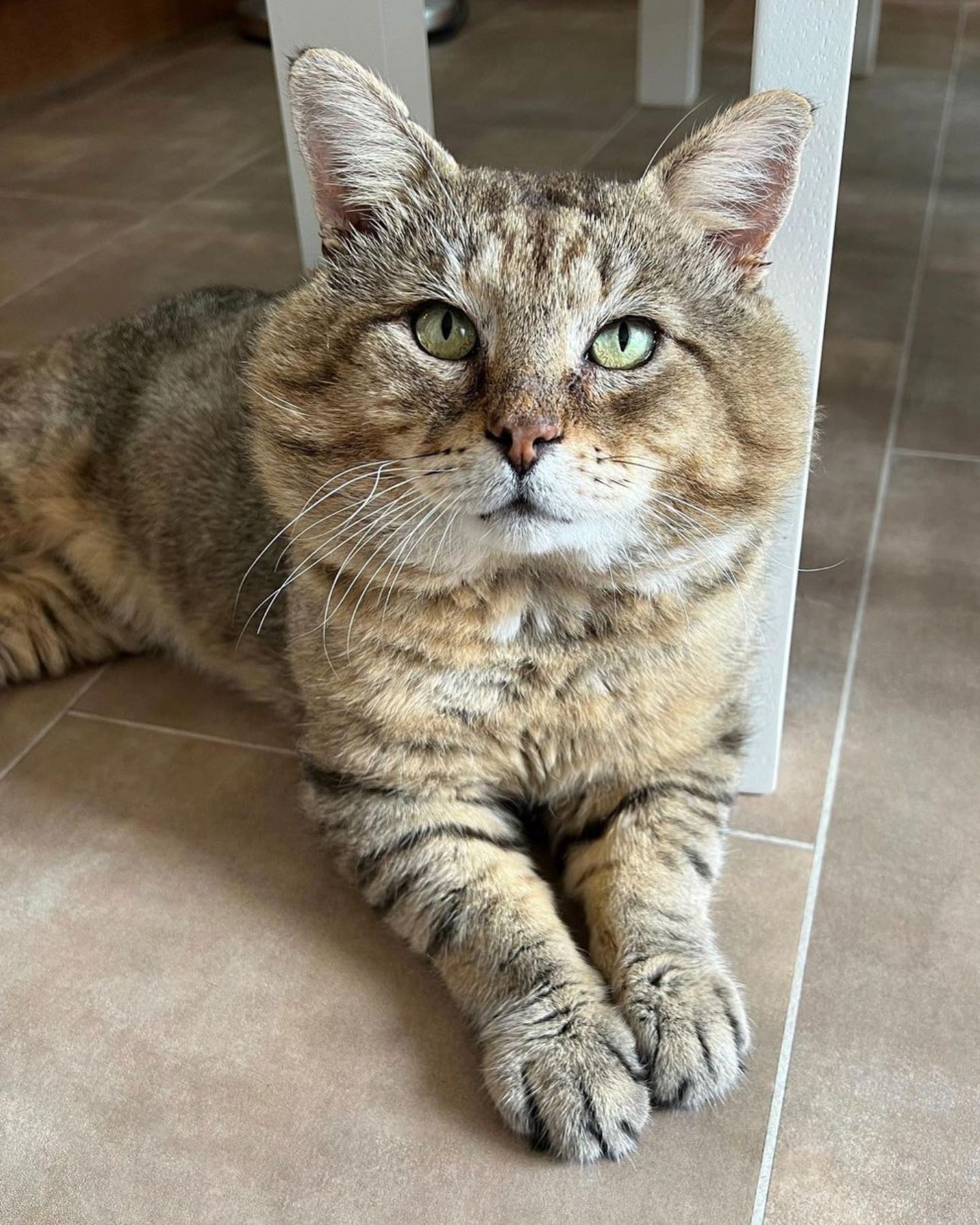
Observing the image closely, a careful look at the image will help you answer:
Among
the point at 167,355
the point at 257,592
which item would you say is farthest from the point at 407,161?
the point at 167,355

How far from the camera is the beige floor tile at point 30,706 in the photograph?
1656mm

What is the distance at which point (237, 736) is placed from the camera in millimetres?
1659

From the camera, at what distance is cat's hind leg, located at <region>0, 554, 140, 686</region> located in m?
1.75

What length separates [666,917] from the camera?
4.15 ft

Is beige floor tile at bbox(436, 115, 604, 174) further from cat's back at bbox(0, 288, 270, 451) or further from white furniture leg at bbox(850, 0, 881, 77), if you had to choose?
cat's back at bbox(0, 288, 270, 451)

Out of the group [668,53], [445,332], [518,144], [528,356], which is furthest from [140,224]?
[528,356]

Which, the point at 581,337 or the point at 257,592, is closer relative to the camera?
the point at 581,337

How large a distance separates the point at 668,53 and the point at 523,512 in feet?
10.6

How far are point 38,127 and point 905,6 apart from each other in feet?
11.9

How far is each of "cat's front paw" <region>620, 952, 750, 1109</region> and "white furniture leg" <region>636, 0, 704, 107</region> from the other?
3272 millimetres

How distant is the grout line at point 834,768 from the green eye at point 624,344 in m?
0.65

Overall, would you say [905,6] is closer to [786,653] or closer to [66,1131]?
[786,653]

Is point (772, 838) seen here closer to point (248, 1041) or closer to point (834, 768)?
point (834, 768)

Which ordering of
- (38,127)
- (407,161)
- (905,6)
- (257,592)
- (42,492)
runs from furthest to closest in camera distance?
(905,6), (38,127), (42,492), (257,592), (407,161)
